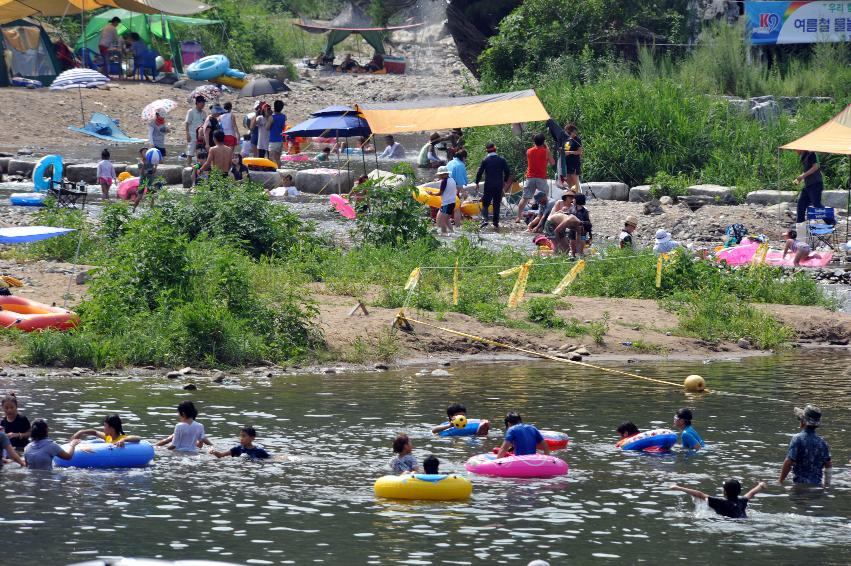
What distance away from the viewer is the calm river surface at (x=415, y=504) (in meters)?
11.0

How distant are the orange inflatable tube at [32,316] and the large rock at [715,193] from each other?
1577cm

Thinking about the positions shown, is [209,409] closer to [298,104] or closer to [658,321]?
[658,321]

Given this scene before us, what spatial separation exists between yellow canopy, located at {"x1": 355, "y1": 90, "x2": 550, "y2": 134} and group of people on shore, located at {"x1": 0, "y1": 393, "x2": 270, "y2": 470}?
14330 mm

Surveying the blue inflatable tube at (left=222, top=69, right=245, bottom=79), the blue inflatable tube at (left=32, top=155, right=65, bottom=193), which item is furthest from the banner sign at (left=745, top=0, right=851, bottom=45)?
the blue inflatable tube at (left=222, top=69, right=245, bottom=79)

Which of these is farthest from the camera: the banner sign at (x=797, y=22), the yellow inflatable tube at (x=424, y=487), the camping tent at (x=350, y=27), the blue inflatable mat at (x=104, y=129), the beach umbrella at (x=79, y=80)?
the camping tent at (x=350, y=27)

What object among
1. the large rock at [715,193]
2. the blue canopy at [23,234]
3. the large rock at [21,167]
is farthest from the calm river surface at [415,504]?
the large rock at [21,167]

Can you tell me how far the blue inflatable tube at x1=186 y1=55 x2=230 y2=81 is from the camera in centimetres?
4806

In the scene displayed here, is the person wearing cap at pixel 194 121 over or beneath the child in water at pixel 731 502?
over

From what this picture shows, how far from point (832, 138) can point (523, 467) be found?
14.3 m

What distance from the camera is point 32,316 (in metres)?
18.3

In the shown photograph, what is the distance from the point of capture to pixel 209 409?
15.7m

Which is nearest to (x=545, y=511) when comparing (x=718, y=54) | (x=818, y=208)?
(x=818, y=208)

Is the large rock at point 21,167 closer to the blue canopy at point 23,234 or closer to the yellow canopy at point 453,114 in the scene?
the yellow canopy at point 453,114

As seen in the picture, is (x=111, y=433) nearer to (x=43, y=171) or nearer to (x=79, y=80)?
(x=43, y=171)
